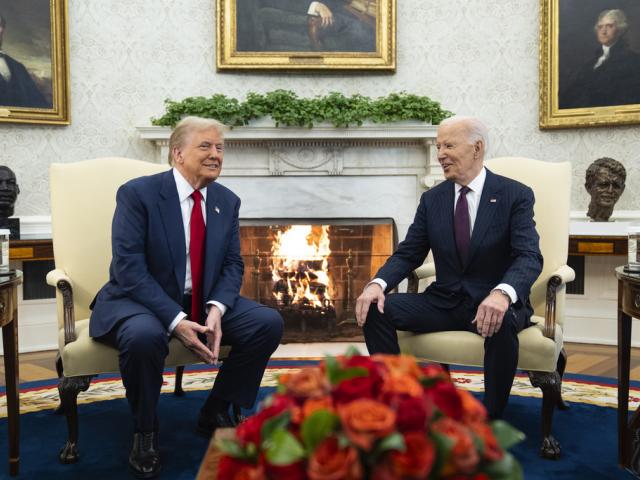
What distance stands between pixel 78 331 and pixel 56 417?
0.65 m

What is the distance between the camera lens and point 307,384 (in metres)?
1.06

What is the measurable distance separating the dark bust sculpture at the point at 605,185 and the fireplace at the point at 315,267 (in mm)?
1502

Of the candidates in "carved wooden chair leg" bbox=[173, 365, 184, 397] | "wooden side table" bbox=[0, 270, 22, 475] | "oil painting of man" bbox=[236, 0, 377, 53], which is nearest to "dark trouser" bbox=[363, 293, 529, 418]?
"carved wooden chair leg" bbox=[173, 365, 184, 397]

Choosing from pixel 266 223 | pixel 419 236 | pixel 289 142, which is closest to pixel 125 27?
pixel 289 142

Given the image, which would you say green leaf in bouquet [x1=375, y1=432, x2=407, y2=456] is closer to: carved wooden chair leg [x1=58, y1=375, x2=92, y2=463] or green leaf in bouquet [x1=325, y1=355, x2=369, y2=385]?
green leaf in bouquet [x1=325, y1=355, x2=369, y2=385]

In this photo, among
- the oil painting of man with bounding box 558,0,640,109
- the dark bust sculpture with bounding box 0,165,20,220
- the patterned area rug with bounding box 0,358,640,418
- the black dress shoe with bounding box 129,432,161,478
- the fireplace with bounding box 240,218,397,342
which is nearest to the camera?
the black dress shoe with bounding box 129,432,161,478

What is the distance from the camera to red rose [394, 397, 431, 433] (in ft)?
3.14

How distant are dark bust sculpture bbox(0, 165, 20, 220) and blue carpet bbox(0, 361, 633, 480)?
1798 mm

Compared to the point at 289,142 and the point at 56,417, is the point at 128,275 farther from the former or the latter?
the point at 289,142

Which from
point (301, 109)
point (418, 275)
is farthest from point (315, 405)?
point (301, 109)

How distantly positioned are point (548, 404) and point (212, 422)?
1417 mm

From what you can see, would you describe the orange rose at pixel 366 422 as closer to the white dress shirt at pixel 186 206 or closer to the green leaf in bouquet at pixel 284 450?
the green leaf in bouquet at pixel 284 450

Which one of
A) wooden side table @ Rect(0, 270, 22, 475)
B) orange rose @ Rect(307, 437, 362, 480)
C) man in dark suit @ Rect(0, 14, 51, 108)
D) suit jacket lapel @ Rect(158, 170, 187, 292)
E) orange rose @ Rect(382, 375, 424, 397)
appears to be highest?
man in dark suit @ Rect(0, 14, 51, 108)

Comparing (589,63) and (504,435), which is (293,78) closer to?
(589,63)
